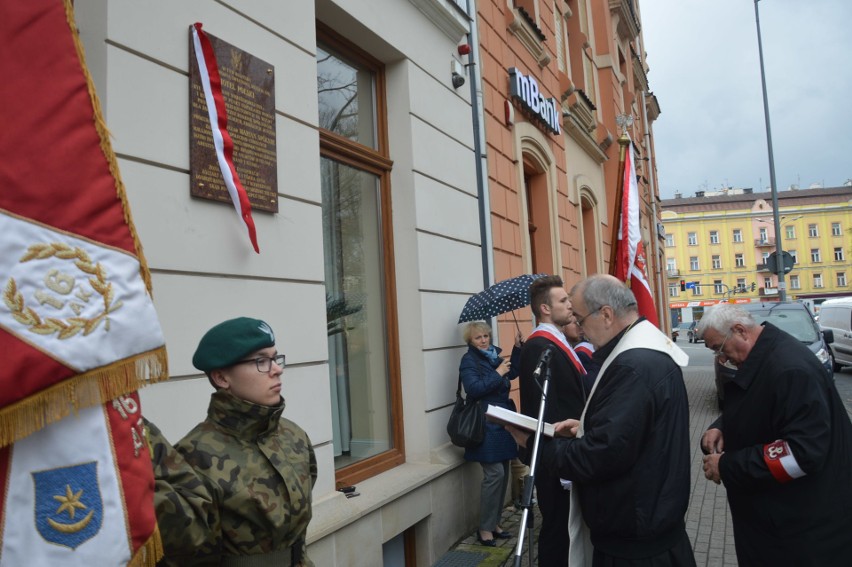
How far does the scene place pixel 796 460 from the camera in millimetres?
2688

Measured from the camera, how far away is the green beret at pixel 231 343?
2117mm

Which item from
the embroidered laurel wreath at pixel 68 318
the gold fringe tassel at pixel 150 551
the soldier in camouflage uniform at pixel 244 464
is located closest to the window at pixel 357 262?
the soldier in camouflage uniform at pixel 244 464

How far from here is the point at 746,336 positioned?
310 centimetres

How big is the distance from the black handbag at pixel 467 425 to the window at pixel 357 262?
1.46 ft

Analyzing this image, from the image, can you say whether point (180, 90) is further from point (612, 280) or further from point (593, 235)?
point (593, 235)

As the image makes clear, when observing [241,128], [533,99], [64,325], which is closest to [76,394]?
[64,325]

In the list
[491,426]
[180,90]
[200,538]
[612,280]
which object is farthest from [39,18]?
[491,426]

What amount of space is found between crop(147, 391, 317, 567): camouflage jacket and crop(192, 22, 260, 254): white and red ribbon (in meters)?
1.45

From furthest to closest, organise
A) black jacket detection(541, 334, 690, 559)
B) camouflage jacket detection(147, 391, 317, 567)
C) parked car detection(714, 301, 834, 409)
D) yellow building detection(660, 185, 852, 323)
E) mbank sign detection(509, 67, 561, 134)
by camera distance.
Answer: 1. yellow building detection(660, 185, 852, 323)
2. parked car detection(714, 301, 834, 409)
3. mbank sign detection(509, 67, 561, 134)
4. black jacket detection(541, 334, 690, 559)
5. camouflage jacket detection(147, 391, 317, 567)

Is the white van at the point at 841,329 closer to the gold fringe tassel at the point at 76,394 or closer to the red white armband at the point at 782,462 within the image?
the red white armband at the point at 782,462

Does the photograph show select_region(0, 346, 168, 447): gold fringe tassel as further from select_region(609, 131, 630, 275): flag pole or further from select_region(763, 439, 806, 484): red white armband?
select_region(609, 131, 630, 275): flag pole

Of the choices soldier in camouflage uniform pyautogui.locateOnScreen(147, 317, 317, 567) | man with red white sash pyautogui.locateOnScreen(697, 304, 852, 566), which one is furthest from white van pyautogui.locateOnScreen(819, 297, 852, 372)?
soldier in camouflage uniform pyautogui.locateOnScreen(147, 317, 317, 567)

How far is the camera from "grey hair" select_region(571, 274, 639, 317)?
296 centimetres

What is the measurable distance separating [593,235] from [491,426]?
7.85 metres
